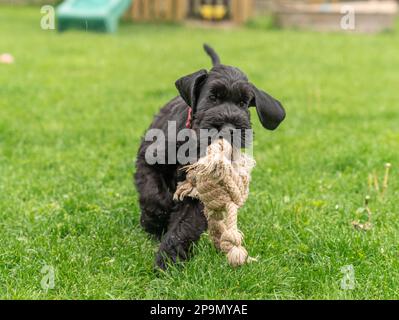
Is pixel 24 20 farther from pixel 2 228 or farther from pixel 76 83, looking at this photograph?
pixel 2 228

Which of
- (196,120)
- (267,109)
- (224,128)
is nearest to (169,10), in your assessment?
(267,109)

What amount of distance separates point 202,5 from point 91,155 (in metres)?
13.5

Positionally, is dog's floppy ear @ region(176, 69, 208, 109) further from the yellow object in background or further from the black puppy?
the yellow object in background

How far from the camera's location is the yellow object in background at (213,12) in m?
18.0

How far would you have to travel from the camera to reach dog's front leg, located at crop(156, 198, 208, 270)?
3.84 m

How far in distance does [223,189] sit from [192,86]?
0.68m

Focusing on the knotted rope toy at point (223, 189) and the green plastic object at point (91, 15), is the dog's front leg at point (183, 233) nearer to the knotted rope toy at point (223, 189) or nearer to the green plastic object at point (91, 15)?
the knotted rope toy at point (223, 189)

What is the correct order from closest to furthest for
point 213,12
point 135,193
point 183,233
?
point 183,233, point 135,193, point 213,12

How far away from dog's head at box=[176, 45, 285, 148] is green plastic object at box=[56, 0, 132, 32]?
36.1ft

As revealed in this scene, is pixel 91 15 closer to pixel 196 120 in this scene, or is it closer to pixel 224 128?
pixel 196 120

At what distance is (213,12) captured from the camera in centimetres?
1803

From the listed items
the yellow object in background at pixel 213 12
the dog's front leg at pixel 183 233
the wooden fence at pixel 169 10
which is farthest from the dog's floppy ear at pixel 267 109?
the yellow object in background at pixel 213 12

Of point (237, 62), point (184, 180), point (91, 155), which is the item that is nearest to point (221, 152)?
point (184, 180)

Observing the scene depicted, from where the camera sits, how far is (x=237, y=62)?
1121 cm
